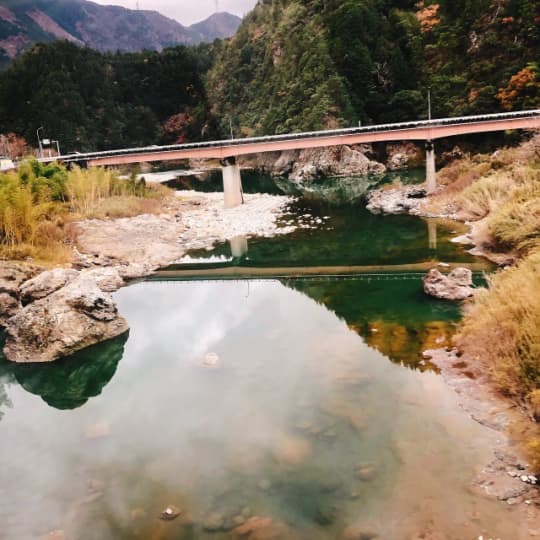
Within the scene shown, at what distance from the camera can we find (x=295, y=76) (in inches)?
3228

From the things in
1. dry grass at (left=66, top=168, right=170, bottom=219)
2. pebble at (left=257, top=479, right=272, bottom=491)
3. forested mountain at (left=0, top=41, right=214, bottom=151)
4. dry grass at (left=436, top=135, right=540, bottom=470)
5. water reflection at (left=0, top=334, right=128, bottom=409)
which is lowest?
water reflection at (left=0, top=334, right=128, bottom=409)

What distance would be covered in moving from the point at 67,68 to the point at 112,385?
4501 inches

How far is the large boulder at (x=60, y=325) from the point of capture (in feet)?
51.5

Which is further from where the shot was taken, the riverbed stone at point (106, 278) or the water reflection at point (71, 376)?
the riverbed stone at point (106, 278)

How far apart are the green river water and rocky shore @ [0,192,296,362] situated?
30.2 inches

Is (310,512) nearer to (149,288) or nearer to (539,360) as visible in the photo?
(539,360)

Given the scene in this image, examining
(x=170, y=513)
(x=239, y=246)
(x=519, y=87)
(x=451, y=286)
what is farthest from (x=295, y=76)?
(x=170, y=513)

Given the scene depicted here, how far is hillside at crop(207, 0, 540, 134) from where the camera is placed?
62844 millimetres

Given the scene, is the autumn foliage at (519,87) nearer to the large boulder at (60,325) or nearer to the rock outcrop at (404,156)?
the rock outcrop at (404,156)

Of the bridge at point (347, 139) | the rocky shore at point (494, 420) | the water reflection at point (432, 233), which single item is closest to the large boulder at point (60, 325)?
the rocky shore at point (494, 420)

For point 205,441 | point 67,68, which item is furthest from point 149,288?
point 67,68

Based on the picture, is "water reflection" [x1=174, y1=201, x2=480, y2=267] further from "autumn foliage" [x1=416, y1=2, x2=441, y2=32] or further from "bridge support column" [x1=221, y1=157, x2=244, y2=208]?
"autumn foliage" [x1=416, y1=2, x2=441, y2=32]

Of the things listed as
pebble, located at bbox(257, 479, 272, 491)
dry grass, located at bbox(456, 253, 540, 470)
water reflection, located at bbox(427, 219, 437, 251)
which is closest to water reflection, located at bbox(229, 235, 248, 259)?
water reflection, located at bbox(427, 219, 437, 251)

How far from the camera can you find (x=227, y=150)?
46625 millimetres
